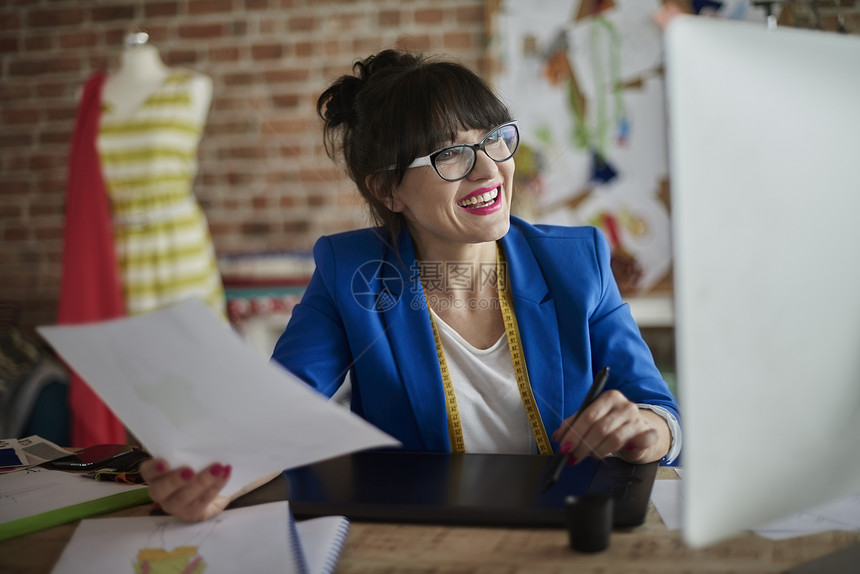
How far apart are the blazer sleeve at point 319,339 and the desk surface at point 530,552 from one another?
16.1 inches

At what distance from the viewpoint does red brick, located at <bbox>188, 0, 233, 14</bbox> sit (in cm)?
306

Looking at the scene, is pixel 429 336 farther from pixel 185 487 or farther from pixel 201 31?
pixel 201 31

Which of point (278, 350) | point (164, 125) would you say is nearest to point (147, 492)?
point (278, 350)

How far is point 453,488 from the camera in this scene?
89cm

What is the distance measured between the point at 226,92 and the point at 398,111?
2.12 meters

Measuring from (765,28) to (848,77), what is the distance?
10cm

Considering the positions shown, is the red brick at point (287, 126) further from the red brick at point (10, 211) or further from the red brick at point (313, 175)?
the red brick at point (10, 211)

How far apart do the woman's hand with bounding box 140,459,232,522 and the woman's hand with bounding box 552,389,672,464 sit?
40cm

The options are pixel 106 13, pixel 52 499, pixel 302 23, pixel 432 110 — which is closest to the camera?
pixel 52 499

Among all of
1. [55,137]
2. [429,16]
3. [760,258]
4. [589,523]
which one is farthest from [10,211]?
[760,258]

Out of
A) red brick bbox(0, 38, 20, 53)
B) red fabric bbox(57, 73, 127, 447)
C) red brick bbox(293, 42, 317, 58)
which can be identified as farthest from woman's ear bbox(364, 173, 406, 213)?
red brick bbox(0, 38, 20, 53)

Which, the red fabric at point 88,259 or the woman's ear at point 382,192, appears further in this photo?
the red fabric at point 88,259

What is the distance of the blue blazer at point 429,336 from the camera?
1.16 meters

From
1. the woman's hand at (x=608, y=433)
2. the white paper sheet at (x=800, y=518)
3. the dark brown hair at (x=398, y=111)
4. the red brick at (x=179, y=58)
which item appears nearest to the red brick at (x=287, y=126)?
the red brick at (x=179, y=58)
